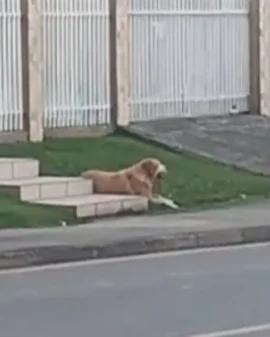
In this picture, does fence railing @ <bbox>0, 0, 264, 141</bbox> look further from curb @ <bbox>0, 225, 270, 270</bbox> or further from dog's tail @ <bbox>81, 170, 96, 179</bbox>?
curb @ <bbox>0, 225, 270, 270</bbox>

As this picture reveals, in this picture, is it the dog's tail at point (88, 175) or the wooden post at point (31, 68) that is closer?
the dog's tail at point (88, 175)

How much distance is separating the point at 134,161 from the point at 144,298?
9476mm

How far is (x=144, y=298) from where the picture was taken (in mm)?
11578

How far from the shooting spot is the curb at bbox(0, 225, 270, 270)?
46.3 ft

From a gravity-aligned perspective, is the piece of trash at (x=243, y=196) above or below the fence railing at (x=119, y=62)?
below

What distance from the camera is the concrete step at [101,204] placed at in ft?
56.3

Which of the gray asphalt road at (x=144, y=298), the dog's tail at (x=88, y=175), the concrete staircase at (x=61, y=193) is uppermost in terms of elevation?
the dog's tail at (x=88, y=175)

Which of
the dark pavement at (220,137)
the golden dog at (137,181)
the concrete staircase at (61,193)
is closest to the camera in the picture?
the concrete staircase at (61,193)

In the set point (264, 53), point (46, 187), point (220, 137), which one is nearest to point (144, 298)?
point (46, 187)

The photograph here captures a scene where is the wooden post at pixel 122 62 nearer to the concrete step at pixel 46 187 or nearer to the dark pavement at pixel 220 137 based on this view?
the dark pavement at pixel 220 137

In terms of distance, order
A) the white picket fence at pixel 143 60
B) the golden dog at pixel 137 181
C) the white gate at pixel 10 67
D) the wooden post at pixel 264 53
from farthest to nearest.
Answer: the wooden post at pixel 264 53, the white picket fence at pixel 143 60, the white gate at pixel 10 67, the golden dog at pixel 137 181

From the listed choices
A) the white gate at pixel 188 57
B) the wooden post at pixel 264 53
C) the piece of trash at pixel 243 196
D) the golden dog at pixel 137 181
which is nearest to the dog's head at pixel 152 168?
the golden dog at pixel 137 181

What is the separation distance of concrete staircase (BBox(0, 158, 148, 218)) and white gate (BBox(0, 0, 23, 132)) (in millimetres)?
3464

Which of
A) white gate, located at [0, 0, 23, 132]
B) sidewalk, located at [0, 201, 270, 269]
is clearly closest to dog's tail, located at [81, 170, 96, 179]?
sidewalk, located at [0, 201, 270, 269]
